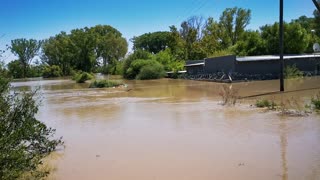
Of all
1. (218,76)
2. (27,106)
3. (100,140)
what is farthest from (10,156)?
(218,76)

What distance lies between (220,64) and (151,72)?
61.4 feet

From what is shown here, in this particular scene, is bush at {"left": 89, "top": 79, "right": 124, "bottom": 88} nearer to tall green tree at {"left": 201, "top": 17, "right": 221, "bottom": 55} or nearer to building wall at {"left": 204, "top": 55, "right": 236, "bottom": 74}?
building wall at {"left": 204, "top": 55, "right": 236, "bottom": 74}

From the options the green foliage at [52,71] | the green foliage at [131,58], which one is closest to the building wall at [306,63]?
the green foliage at [131,58]

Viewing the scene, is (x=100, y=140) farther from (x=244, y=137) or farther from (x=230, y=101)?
(x=230, y=101)

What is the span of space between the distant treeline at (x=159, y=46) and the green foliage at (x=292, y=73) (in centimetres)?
738

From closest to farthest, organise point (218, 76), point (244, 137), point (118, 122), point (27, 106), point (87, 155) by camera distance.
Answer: point (27, 106) → point (87, 155) → point (244, 137) → point (118, 122) → point (218, 76)

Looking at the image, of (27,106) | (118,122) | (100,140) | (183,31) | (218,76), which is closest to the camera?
(27,106)

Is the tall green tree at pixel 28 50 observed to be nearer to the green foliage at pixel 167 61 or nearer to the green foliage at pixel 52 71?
the green foliage at pixel 52 71

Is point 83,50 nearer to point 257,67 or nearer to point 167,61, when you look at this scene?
point 167,61

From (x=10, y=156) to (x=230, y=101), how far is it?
16026 millimetres

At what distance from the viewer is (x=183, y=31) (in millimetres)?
81688

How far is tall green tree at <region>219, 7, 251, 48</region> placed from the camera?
8262 cm

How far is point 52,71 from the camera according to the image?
11344 cm

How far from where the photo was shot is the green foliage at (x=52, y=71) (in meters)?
113
